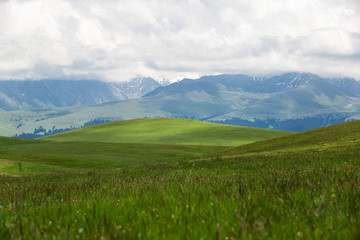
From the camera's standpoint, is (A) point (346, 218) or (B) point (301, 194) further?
(B) point (301, 194)

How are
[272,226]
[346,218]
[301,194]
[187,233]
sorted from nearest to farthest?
[187,233], [272,226], [346,218], [301,194]

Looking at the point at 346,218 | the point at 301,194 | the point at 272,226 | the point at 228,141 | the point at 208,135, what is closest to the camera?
the point at 272,226

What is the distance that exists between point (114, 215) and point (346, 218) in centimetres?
285

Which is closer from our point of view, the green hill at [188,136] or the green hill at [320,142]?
the green hill at [320,142]

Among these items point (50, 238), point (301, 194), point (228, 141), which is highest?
point (50, 238)

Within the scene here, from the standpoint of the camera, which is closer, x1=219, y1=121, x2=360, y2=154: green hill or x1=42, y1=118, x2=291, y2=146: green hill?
x1=219, y1=121, x2=360, y2=154: green hill

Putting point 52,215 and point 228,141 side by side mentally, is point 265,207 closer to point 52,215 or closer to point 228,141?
point 52,215

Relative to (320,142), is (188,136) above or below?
below

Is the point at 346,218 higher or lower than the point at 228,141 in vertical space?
higher

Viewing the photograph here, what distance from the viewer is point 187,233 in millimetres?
2996

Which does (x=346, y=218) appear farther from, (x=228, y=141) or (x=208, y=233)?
(x=228, y=141)

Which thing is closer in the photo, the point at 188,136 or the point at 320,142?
the point at 320,142

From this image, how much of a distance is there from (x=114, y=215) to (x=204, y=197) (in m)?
1.69

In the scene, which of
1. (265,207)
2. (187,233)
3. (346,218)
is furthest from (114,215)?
(346,218)
